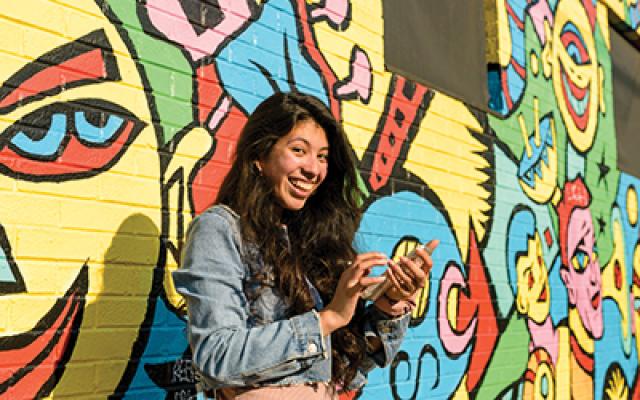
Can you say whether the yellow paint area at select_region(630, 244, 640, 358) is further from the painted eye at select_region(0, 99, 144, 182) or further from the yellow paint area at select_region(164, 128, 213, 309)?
the painted eye at select_region(0, 99, 144, 182)

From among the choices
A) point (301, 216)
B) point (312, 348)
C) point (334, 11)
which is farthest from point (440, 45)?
point (312, 348)

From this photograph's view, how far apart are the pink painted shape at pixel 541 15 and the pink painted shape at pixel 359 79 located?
2.53m

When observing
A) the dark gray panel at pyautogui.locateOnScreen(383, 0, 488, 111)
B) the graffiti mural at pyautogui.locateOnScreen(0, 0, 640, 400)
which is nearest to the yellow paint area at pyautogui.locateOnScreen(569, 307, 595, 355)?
the graffiti mural at pyautogui.locateOnScreen(0, 0, 640, 400)

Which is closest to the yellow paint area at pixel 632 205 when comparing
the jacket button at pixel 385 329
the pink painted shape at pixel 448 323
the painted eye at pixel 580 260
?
the painted eye at pixel 580 260

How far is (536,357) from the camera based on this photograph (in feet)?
20.3

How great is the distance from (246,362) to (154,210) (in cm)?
124

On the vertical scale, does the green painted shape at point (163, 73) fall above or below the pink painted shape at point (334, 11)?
below

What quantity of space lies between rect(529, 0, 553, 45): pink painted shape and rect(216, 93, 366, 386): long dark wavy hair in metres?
4.45

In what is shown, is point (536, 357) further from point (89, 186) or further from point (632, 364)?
point (89, 186)

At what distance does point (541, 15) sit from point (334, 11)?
3.00 m

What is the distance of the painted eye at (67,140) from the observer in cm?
273

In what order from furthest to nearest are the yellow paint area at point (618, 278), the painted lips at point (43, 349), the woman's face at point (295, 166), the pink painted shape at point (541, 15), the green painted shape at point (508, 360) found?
the yellow paint area at point (618, 278), the pink painted shape at point (541, 15), the green painted shape at point (508, 360), the painted lips at point (43, 349), the woman's face at point (295, 166)

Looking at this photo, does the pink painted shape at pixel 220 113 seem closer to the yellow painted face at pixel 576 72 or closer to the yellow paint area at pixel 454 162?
the yellow paint area at pixel 454 162

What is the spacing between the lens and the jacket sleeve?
6.98 ft
